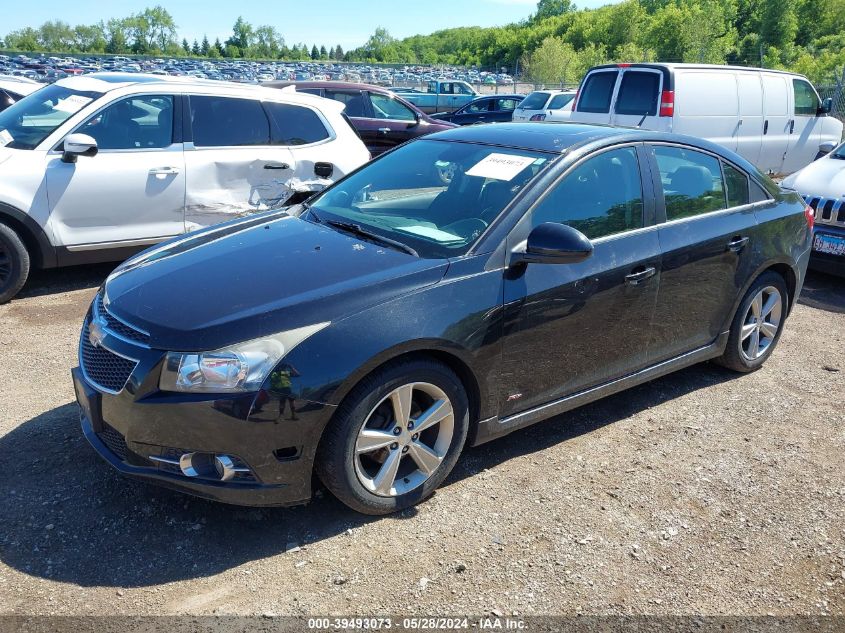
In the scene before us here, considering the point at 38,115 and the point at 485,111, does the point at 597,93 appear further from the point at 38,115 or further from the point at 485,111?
the point at 485,111

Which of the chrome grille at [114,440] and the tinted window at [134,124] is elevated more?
the tinted window at [134,124]

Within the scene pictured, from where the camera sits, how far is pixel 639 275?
3.92 m

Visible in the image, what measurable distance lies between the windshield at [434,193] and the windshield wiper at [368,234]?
1.2 inches

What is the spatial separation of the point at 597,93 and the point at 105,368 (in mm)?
9422

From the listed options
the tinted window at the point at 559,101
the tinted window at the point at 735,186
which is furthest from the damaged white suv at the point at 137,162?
the tinted window at the point at 559,101

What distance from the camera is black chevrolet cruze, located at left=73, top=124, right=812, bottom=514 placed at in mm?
2855

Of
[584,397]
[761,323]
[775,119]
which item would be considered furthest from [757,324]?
[775,119]

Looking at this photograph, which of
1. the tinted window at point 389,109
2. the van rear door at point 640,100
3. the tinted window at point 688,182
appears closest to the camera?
the tinted window at point 688,182

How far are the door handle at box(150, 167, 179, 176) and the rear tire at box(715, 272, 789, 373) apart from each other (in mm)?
4775

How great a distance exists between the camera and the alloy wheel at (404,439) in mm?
3104

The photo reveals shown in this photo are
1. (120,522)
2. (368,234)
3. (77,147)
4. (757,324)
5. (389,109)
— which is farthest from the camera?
(389,109)

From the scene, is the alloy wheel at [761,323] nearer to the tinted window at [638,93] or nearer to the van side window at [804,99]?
the tinted window at [638,93]

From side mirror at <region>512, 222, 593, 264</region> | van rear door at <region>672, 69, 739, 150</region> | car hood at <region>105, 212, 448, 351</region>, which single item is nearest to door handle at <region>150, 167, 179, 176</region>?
car hood at <region>105, 212, 448, 351</region>

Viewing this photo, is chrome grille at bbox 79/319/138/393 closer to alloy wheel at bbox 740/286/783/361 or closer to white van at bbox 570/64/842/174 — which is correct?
alloy wheel at bbox 740/286/783/361
